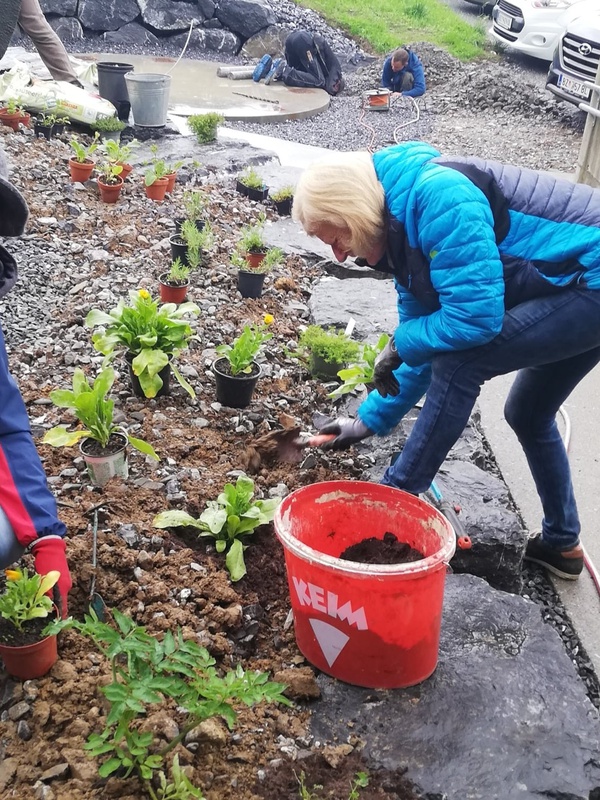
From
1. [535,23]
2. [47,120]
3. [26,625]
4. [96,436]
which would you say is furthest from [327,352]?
[535,23]

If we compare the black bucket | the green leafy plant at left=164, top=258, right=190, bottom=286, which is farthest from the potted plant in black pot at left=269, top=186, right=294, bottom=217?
the black bucket

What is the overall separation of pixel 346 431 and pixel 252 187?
14.5 feet

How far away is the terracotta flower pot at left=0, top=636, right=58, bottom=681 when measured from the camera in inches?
80.5

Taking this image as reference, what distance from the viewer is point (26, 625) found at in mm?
2092

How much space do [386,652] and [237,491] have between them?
90cm

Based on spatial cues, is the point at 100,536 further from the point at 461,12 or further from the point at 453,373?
the point at 461,12

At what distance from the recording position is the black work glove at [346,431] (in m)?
3.17

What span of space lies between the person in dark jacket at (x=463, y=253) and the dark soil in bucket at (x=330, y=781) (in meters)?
1.07

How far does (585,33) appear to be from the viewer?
409 inches

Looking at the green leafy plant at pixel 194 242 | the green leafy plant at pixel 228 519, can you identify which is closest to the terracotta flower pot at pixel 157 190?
the green leafy plant at pixel 194 242

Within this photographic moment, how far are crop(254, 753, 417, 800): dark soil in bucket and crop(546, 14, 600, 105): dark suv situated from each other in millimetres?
9843

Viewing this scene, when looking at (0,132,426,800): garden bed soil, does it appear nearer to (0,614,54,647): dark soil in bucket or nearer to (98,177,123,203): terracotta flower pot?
(0,614,54,647): dark soil in bucket

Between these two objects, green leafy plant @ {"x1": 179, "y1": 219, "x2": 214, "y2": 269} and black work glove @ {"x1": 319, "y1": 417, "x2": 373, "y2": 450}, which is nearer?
black work glove @ {"x1": 319, "y1": 417, "x2": 373, "y2": 450}

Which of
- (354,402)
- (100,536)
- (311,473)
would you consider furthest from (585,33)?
(100,536)
